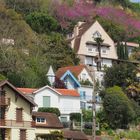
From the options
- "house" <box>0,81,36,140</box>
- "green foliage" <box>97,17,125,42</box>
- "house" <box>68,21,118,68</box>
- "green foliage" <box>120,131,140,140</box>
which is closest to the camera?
"house" <box>0,81,36,140</box>

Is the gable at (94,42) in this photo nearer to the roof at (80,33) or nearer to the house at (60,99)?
the roof at (80,33)

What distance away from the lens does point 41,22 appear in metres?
93.8

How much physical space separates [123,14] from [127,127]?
54076 millimetres

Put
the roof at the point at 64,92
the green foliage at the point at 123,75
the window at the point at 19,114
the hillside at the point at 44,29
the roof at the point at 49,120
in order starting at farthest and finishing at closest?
the green foliage at the point at 123,75
the hillside at the point at 44,29
the roof at the point at 64,92
the roof at the point at 49,120
the window at the point at 19,114

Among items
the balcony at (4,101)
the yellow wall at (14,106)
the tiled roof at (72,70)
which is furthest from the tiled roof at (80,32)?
the balcony at (4,101)

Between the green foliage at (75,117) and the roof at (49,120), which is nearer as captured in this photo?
the roof at (49,120)

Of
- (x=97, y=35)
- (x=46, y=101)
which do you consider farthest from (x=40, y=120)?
(x=97, y=35)

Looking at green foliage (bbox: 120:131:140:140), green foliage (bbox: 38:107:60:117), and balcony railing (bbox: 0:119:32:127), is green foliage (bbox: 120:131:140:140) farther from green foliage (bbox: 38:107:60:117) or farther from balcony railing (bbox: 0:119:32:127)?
balcony railing (bbox: 0:119:32:127)

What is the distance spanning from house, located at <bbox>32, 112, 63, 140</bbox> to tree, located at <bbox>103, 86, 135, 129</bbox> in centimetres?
889

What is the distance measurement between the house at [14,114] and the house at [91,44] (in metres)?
35.5

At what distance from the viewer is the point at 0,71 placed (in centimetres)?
6750

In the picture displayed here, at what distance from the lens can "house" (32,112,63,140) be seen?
5584cm

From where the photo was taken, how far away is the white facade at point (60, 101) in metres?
65.0

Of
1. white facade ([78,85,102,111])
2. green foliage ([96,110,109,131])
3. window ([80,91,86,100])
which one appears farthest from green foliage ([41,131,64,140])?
window ([80,91,86,100])
